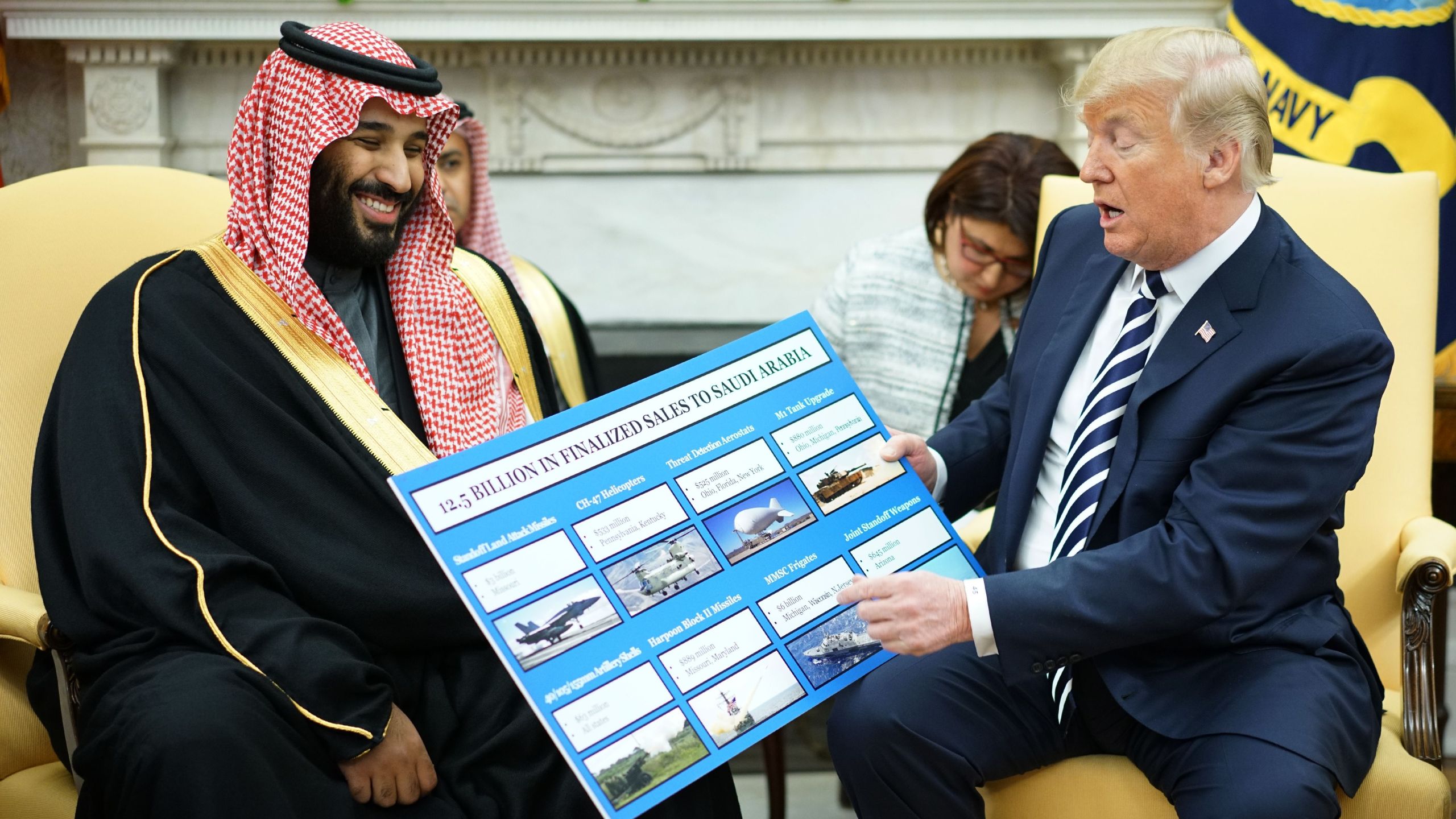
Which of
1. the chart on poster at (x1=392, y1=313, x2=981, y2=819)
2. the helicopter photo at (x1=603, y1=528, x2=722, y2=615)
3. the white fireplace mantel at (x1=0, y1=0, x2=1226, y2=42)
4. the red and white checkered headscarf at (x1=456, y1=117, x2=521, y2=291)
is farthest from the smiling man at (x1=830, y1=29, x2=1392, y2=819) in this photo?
the white fireplace mantel at (x1=0, y1=0, x2=1226, y2=42)

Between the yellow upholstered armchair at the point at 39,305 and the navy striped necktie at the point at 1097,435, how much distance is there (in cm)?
159

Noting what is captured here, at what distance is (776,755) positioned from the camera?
2887 mm

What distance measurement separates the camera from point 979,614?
1817 millimetres

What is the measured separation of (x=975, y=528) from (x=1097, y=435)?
2.07ft

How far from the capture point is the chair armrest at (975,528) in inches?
98.4

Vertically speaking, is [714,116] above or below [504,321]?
above

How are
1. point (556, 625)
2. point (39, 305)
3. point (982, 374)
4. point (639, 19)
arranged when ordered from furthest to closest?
1. point (639, 19)
2. point (982, 374)
3. point (39, 305)
4. point (556, 625)

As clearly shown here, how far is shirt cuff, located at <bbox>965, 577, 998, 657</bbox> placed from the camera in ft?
5.96

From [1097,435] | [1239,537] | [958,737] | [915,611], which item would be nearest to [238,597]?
[915,611]

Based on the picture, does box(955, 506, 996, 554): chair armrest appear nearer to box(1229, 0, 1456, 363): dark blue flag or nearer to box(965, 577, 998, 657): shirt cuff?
box(965, 577, 998, 657): shirt cuff

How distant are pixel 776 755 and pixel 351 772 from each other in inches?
50.7

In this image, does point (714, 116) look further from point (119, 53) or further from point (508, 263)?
point (119, 53)

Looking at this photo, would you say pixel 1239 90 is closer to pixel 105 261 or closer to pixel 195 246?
pixel 195 246

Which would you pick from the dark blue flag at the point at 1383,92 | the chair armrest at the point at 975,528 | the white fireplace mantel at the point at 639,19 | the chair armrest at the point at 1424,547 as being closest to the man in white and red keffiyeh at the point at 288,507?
the chair armrest at the point at 975,528
